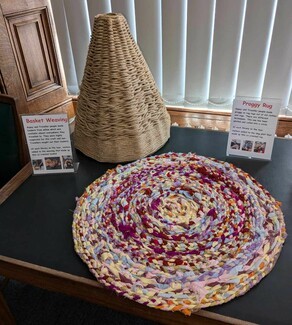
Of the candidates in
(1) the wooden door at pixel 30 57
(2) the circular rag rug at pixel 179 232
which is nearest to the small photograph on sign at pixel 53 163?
(2) the circular rag rug at pixel 179 232

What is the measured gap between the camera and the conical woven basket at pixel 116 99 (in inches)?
31.6

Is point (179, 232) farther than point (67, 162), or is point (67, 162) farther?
point (67, 162)

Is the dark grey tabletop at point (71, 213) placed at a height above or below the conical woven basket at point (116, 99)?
below

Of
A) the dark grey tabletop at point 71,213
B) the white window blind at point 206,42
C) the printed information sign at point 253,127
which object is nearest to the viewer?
the dark grey tabletop at point 71,213

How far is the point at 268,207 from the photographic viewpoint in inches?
26.6

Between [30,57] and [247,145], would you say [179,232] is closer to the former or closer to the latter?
[247,145]

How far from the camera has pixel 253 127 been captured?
827mm

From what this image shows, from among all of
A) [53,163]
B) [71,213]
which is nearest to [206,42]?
[53,163]

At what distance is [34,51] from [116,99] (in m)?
0.86

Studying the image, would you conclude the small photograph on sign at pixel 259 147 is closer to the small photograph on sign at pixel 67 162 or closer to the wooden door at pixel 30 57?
the small photograph on sign at pixel 67 162

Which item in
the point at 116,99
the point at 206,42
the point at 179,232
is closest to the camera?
the point at 179,232

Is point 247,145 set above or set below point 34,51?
below

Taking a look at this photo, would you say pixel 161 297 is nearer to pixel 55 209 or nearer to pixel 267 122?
pixel 55 209

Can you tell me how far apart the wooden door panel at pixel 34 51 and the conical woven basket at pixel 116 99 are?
692 mm
